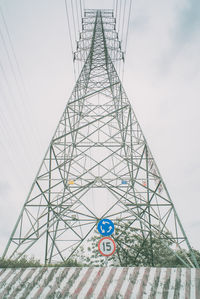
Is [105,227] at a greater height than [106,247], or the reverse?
[105,227]

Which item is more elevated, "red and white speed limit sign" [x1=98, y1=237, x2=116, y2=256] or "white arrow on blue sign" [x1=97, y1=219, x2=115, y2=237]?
"white arrow on blue sign" [x1=97, y1=219, x2=115, y2=237]

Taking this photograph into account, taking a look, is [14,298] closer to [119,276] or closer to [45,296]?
[45,296]

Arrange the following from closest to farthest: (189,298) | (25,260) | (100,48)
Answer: (189,298)
(25,260)
(100,48)

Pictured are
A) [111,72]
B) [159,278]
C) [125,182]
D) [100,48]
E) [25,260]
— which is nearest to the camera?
[159,278]

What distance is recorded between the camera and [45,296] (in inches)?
151

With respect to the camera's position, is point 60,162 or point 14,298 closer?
point 14,298

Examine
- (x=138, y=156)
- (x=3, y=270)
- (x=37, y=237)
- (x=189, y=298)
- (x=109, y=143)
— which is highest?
(x=109, y=143)

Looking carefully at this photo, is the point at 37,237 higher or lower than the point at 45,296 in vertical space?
higher

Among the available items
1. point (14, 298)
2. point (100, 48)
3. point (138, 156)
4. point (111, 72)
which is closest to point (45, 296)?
point (14, 298)

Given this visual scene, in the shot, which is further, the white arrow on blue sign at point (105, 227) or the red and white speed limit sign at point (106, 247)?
the white arrow on blue sign at point (105, 227)

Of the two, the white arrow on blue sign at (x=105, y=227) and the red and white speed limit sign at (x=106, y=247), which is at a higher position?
the white arrow on blue sign at (x=105, y=227)

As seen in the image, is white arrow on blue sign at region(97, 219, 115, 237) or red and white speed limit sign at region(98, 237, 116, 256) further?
white arrow on blue sign at region(97, 219, 115, 237)

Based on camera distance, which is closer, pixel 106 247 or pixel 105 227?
pixel 106 247

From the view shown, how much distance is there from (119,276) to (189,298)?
1.39 metres
